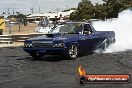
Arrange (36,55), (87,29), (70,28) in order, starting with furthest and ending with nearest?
(87,29) < (70,28) < (36,55)

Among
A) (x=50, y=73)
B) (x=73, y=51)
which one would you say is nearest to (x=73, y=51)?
(x=73, y=51)

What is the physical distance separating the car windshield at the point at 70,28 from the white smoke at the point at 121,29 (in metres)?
2.81

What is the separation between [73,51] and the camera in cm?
1442

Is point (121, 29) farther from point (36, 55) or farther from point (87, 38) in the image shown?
point (36, 55)

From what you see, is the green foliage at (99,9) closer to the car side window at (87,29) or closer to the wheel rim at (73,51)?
the car side window at (87,29)

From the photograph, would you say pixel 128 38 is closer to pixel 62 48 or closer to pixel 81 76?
pixel 62 48

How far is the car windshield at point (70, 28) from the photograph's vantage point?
15.1m

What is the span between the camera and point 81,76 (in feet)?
14.9

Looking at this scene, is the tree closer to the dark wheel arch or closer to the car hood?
the dark wheel arch

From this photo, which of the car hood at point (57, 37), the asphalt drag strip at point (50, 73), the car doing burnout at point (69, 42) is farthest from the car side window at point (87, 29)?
the asphalt drag strip at point (50, 73)

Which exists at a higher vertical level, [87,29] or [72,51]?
[87,29]

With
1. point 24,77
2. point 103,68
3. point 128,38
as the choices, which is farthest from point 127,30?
point 24,77

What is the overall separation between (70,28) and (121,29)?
7.52 meters

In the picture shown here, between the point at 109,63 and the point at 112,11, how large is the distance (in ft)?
194
